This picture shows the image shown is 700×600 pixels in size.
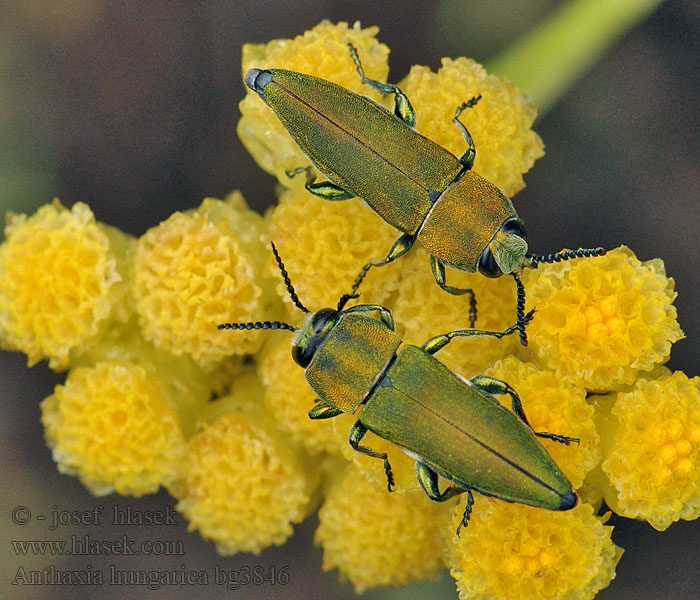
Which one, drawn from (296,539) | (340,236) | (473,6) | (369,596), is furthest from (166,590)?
(473,6)

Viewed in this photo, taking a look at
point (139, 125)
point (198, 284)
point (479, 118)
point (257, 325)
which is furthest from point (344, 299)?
point (139, 125)

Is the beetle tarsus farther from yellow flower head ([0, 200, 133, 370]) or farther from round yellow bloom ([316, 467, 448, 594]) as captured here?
yellow flower head ([0, 200, 133, 370])

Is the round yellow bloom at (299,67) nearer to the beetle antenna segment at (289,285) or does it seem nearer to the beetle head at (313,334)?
the beetle antenna segment at (289,285)

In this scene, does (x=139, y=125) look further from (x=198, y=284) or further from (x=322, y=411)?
(x=322, y=411)

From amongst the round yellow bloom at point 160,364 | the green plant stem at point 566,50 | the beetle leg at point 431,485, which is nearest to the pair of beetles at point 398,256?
the beetle leg at point 431,485

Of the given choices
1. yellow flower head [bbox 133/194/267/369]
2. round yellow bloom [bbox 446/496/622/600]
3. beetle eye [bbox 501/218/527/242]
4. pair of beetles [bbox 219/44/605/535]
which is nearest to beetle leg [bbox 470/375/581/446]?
pair of beetles [bbox 219/44/605/535]

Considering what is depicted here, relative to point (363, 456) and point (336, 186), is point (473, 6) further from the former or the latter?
point (363, 456)
